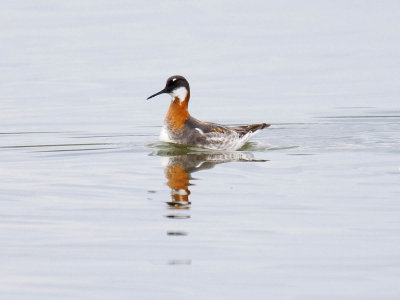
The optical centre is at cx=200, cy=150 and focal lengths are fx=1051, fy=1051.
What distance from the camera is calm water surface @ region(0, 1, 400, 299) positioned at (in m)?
10.1

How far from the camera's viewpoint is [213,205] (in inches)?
512

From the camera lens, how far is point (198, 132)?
60.2ft

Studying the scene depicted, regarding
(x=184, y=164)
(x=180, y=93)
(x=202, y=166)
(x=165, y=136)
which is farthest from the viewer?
(x=180, y=93)

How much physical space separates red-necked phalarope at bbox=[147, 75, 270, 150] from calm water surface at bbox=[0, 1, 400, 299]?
0.25 meters

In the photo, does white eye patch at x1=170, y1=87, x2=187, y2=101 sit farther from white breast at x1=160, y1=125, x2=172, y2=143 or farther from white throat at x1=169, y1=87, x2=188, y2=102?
white breast at x1=160, y1=125, x2=172, y2=143

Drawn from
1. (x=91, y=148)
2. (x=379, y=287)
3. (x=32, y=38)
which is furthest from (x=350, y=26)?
(x=379, y=287)

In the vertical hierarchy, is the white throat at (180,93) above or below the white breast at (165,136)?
above

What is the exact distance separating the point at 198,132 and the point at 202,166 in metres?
2.06

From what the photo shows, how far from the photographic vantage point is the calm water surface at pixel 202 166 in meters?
10.1

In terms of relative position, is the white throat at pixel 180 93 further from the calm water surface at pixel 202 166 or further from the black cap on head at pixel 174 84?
the calm water surface at pixel 202 166

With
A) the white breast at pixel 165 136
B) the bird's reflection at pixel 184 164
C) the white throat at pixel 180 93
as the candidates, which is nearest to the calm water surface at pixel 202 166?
the bird's reflection at pixel 184 164

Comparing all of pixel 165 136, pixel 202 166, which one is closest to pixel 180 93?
pixel 165 136

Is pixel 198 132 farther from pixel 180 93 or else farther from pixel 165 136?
pixel 180 93

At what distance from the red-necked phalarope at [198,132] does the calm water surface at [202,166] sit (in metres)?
0.25
